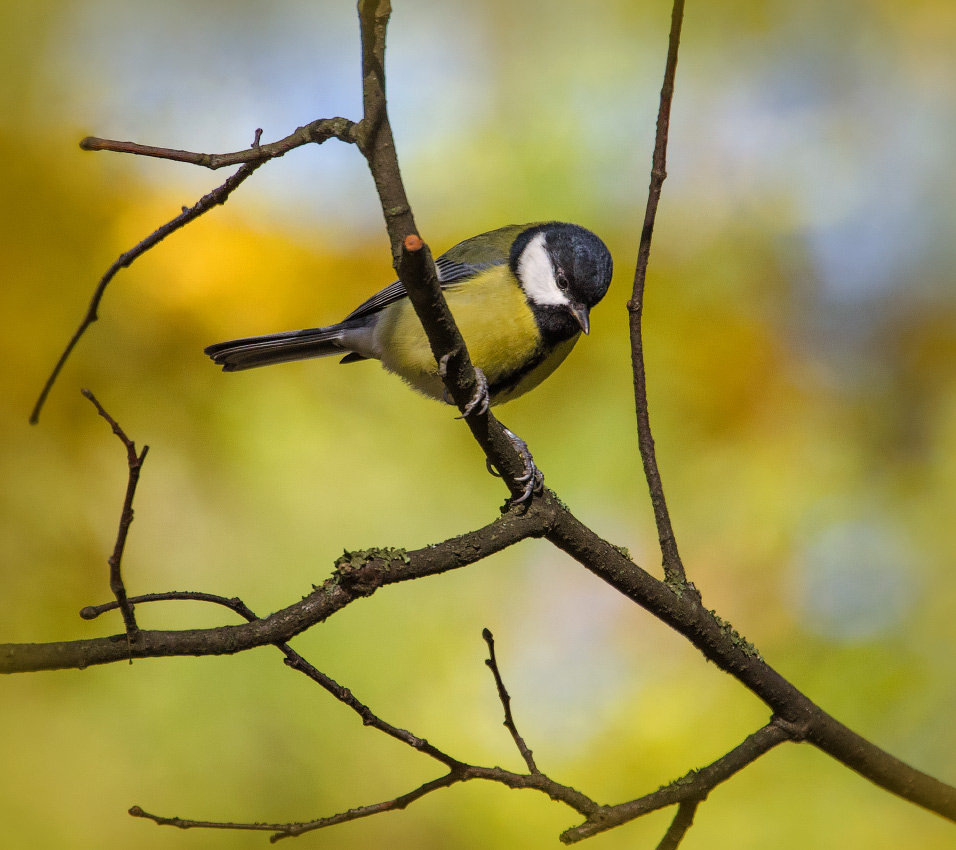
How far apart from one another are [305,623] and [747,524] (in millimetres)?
2282

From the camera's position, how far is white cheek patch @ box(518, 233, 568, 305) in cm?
193

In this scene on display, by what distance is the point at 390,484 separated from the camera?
2799mm

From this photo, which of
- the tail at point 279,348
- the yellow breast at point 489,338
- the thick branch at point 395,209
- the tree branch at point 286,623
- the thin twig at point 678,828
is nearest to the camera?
the thick branch at point 395,209

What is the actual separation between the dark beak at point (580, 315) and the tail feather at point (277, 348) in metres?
0.61

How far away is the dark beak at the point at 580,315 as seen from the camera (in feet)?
6.29

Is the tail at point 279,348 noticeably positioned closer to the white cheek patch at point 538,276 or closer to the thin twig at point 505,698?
the white cheek patch at point 538,276

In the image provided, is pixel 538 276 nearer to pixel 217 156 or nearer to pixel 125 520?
pixel 217 156

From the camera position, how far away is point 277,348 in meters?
2.23

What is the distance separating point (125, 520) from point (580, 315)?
48.2 inches

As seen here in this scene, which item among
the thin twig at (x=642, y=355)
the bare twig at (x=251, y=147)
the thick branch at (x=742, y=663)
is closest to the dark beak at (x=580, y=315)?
the thin twig at (x=642, y=355)

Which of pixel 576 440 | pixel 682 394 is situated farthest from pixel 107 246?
pixel 682 394

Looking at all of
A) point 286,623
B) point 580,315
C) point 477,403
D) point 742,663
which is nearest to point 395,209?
point 477,403

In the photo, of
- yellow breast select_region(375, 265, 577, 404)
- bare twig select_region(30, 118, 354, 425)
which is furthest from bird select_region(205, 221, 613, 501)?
bare twig select_region(30, 118, 354, 425)

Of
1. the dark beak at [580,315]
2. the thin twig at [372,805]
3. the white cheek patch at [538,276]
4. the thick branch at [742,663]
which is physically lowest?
the thin twig at [372,805]
